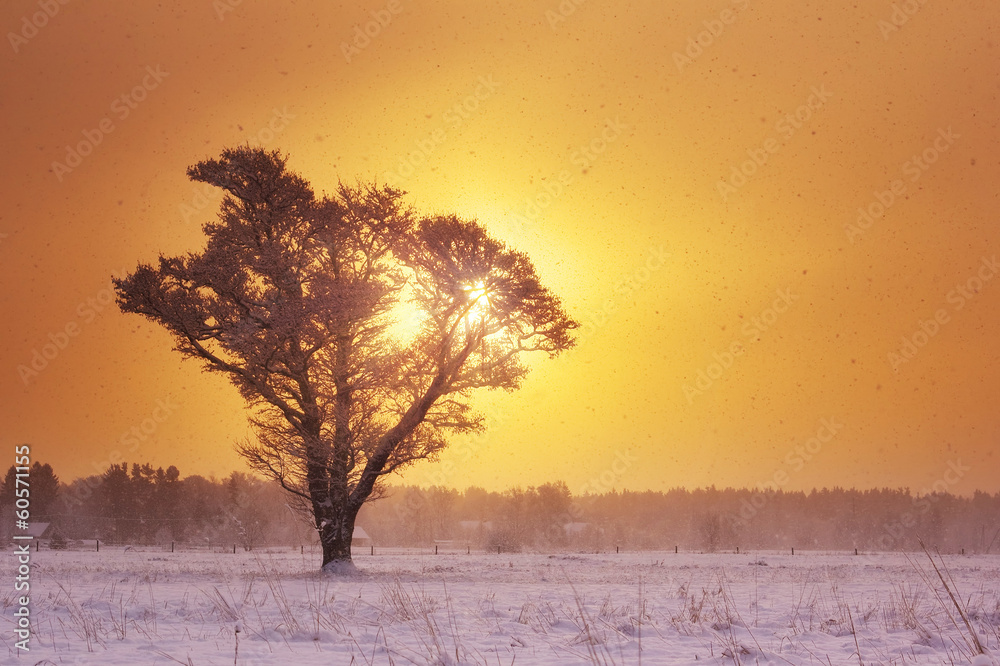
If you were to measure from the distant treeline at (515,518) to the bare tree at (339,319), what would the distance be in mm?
47897

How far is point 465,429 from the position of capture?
24719 millimetres

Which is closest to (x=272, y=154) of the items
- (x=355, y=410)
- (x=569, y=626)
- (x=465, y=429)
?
(x=355, y=410)

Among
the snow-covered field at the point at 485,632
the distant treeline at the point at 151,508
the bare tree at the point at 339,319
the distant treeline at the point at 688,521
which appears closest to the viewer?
the snow-covered field at the point at 485,632

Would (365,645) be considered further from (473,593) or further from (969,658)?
(473,593)

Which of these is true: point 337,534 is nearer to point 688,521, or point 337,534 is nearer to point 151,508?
point 151,508

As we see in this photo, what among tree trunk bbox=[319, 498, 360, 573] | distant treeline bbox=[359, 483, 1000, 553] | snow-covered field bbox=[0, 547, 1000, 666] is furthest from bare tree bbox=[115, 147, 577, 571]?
distant treeline bbox=[359, 483, 1000, 553]

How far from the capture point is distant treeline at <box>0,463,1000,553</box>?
304 feet

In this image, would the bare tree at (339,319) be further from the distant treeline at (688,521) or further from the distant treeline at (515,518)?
the distant treeline at (688,521)

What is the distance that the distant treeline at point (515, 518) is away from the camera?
304ft

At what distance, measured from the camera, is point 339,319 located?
76.0 ft

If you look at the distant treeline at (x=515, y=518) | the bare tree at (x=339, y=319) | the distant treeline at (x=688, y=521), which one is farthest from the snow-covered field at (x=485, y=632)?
the distant treeline at (x=688, y=521)

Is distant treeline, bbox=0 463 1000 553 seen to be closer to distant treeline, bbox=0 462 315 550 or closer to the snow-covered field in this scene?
distant treeline, bbox=0 462 315 550

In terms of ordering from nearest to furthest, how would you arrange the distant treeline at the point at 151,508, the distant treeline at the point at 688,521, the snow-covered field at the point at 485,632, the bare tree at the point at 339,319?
the snow-covered field at the point at 485,632 → the bare tree at the point at 339,319 → the distant treeline at the point at 151,508 → the distant treeline at the point at 688,521

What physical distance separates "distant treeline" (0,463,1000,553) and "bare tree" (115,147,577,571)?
157ft
